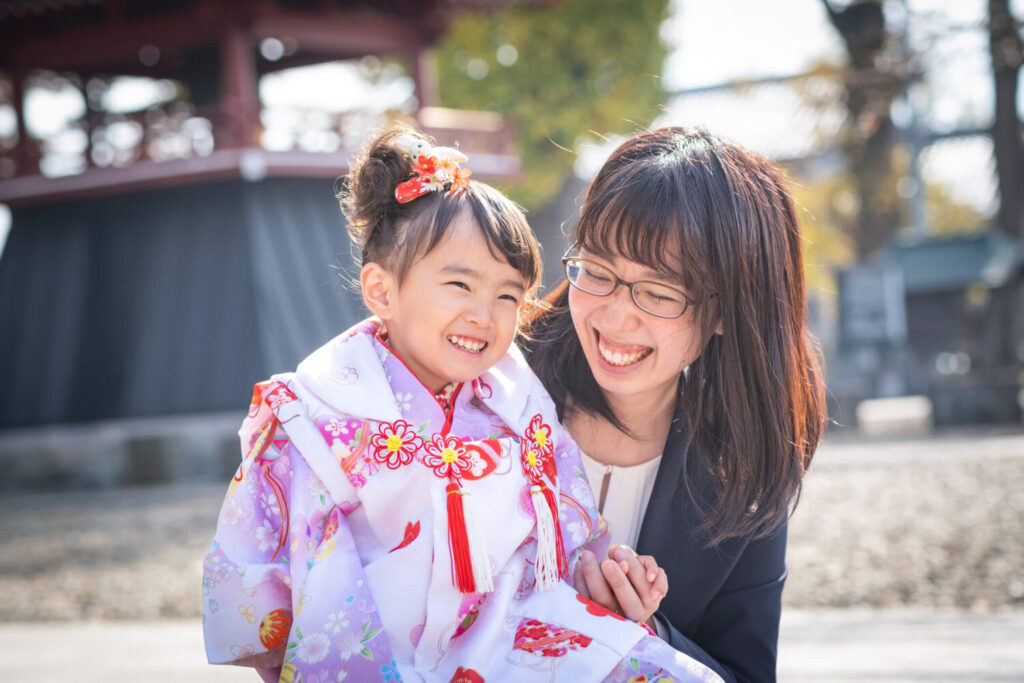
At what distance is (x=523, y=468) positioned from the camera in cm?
205

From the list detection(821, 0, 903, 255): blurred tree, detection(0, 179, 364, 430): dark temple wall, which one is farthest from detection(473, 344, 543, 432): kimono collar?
detection(821, 0, 903, 255): blurred tree

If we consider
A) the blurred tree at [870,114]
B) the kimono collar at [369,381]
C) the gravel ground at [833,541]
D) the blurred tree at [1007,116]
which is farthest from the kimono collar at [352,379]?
the blurred tree at [870,114]

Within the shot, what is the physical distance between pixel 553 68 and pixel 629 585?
14754 millimetres

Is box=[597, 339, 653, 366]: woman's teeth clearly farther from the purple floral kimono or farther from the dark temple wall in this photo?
the dark temple wall

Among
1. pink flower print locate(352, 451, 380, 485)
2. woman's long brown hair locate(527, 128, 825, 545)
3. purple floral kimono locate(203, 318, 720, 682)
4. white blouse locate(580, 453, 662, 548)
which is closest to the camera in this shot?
purple floral kimono locate(203, 318, 720, 682)

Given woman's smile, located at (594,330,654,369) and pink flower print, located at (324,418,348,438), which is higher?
woman's smile, located at (594,330,654,369)

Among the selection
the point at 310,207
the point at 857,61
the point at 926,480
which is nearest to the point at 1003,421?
the point at 926,480

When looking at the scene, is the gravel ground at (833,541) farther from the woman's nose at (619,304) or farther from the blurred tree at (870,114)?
the blurred tree at (870,114)

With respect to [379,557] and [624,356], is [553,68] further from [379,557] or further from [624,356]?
[379,557]

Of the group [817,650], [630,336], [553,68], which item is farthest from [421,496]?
[553,68]

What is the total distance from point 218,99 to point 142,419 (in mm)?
3914

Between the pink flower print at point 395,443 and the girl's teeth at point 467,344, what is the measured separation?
8.6 inches

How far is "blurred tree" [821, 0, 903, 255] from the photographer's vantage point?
10.2 meters

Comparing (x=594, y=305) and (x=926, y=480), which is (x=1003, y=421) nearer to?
(x=926, y=480)
